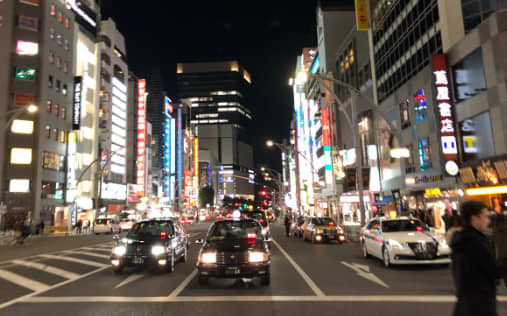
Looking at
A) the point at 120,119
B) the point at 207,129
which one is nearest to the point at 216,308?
the point at 120,119

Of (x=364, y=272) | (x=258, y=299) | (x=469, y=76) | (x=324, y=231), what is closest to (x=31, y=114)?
(x=324, y=231)

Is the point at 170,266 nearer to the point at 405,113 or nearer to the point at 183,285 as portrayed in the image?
the point at 183,285

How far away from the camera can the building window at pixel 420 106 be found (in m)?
28.0

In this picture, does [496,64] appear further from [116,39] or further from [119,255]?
[116,39]

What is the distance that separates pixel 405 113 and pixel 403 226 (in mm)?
20724

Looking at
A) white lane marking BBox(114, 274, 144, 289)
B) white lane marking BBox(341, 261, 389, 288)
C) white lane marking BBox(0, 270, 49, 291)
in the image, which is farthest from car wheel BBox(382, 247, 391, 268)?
white lane marking BBox(0, 270, 49, 291)

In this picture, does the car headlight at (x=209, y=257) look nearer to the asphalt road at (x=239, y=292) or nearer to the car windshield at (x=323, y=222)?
the asphalt road at (x=239, y=292)

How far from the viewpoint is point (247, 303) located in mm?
7645

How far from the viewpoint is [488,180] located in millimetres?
21203

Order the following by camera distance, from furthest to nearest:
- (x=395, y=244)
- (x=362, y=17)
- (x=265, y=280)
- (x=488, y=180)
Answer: (x=362, y=17) → (x=488, y=180) → (x=395, y=244) → (x=265, y=280)

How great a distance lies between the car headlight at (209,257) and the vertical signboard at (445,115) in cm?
1963

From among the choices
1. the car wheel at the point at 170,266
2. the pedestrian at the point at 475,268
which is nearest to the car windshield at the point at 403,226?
the car wheel at the point at 170,266

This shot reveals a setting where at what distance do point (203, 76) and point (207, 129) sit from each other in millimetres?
27286

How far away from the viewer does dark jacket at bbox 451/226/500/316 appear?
339 centimetres
